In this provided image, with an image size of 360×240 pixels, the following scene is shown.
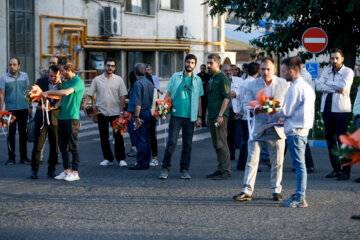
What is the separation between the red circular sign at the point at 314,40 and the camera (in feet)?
54.7

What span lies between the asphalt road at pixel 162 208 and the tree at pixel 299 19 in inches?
385

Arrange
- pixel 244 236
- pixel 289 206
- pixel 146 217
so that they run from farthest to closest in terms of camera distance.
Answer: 1. pixel 289 206
2. pixel 146 217
3. pixel 244 236

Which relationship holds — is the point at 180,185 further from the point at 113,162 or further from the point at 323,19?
the point at 323,19

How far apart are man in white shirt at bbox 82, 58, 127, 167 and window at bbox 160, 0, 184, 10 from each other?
72.1 ft

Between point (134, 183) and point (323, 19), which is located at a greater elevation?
point (323, 19)

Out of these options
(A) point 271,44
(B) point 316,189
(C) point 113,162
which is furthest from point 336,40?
(B) point 316,189

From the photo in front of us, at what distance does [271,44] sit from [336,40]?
2559 mm

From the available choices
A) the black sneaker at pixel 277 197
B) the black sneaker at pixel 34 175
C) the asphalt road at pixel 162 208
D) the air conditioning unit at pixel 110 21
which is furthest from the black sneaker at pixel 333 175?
the air conditioning unit at pixel 110 21

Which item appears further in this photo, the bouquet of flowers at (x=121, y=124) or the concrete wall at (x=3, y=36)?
the concrete wall at (x=3, y=36)

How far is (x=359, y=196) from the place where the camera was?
8.66 meters

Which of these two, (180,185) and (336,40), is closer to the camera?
(180,185)

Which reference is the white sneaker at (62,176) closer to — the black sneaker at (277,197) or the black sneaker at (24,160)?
the black sneaker at (24,160)

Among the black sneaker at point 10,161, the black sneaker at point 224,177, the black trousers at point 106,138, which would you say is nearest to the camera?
the black sneaker at point 224,177

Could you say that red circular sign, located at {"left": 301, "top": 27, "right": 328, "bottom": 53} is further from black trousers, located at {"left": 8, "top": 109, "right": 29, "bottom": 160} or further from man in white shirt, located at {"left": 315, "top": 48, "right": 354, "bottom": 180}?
black trousers, located at {"left": 8, "top": 109, "right": 29, "bottom": 160}
